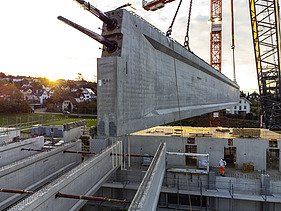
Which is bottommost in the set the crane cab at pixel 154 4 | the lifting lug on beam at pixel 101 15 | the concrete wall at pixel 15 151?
the concrete wall at pixel 15 151

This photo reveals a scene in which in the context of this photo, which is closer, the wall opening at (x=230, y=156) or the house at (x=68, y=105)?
the wall opening at (x=230, y=156)

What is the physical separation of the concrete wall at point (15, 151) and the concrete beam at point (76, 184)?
761cm

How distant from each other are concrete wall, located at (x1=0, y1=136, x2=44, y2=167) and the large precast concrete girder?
8.13 metres

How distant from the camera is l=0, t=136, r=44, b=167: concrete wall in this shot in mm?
16250

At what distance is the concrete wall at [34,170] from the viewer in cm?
1135

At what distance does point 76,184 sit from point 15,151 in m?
9.72

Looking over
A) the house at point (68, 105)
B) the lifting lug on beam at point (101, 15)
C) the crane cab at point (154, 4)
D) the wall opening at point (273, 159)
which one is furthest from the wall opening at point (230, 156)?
the house at point (68, 105)

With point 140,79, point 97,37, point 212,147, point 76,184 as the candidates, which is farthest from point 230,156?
point 97,37

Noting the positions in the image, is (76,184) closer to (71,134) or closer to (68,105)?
(71,134)

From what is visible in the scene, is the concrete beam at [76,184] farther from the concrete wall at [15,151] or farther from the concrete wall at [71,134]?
the concrete wall at [71,134]

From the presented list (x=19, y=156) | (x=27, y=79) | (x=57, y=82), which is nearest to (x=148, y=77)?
(x=19, y=156)

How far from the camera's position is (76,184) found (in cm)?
967

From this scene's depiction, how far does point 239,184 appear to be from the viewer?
15.5 m

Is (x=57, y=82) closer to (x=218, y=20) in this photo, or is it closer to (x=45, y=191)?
(x=218, y=20)
